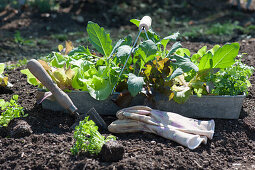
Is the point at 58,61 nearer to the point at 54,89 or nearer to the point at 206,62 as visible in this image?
the point at 54,89

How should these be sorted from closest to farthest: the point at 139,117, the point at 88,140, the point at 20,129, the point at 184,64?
the point at 88,140 → the point at 20,129 → the point at 139,117 → the point at 184,64

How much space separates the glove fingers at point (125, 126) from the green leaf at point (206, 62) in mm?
836

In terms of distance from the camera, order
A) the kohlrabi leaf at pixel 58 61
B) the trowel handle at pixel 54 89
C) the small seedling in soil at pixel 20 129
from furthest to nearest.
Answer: the kohlrabi leaf at pixel 58 61 → the trowel handle at pixel 54 89 → the small seedling in soil at pixel 20 129

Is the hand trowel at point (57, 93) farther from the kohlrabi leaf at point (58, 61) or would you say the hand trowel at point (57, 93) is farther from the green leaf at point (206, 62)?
the green leaf at point (206, 62)

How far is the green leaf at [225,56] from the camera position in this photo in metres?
3.20

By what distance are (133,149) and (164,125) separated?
393 millimetres

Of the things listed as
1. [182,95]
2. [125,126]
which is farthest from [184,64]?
[125,126]

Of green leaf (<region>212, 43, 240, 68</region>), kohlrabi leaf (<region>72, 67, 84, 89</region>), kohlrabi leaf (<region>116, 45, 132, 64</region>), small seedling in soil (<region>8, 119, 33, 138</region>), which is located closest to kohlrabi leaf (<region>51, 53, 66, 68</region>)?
kohlrabi leaf (<region>72, 67, 84, 89</region>)

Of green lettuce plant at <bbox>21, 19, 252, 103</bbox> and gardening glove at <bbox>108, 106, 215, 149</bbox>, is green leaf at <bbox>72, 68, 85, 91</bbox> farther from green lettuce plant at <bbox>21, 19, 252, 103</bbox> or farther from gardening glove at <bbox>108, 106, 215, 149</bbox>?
gardening glove at <bbox>108, 106, 215, 149</bbox>

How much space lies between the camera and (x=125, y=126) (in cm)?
295

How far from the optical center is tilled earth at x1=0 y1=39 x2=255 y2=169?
253cm

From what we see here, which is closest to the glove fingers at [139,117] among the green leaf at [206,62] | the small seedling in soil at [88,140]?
the small seedling in soil at [88,140]

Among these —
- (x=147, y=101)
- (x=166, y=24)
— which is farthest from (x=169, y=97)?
(x=166, y=24)

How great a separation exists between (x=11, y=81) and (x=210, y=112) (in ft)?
7.44
